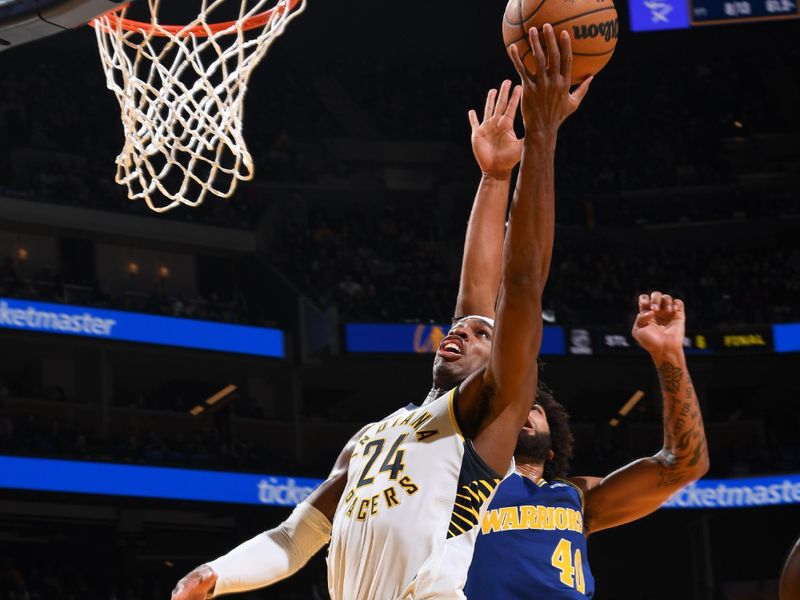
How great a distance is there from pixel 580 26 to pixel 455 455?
120cm

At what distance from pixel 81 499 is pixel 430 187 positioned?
33.4 ft

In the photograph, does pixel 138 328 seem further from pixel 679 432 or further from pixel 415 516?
pixel 415 516

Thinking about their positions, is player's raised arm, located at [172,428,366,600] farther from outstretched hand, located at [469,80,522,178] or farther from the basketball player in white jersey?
outstretched hand, located at [469,80,522,178]

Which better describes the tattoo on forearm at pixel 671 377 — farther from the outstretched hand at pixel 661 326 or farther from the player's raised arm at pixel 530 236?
the player's raised arm at pixel 530 236

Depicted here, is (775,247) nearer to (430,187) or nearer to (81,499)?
(430,187)

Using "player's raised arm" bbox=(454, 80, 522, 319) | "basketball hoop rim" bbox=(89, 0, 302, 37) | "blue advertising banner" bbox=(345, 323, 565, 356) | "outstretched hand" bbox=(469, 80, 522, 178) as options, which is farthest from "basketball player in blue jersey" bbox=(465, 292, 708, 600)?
"blue advertising banner" bbox=(345, 323, 565, 356)

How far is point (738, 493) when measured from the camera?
17.4 meters

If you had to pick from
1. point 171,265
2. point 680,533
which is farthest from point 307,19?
point 680,533

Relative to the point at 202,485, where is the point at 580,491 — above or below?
above

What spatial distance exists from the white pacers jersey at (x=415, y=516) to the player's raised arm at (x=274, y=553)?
8.3 inches

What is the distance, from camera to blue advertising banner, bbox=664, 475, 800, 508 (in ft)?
56.4

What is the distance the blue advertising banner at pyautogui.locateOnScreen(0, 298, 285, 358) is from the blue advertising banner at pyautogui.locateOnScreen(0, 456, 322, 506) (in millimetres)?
1942

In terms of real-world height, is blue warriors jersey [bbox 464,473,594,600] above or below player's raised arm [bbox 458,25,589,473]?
below

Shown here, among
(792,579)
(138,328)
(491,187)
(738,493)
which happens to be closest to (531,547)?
(491,187)
